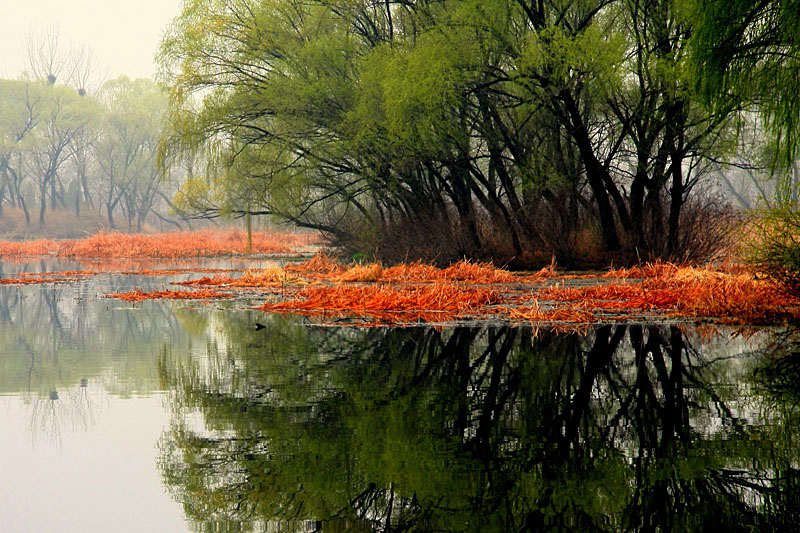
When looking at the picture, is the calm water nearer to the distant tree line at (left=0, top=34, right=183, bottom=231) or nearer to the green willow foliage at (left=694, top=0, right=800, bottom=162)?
the green willow foliage at (left=694, top=0, right=800, bottom=162)

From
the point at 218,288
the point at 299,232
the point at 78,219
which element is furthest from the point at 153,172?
the point at 218,288

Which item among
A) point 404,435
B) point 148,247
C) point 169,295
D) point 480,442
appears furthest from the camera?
point 148,247

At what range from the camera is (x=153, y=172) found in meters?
78.5

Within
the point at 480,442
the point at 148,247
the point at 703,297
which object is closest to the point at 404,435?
the point at 480,442

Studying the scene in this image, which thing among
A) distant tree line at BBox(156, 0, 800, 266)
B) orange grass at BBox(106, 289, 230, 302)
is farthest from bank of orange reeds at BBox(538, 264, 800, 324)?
orange grass at BBox(106, 289, 230, 302)

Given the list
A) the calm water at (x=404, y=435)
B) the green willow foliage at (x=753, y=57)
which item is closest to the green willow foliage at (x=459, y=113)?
the green willow foliage at (x=753, y=57)

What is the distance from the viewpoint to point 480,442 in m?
4.89

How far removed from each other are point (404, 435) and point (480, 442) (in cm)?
46

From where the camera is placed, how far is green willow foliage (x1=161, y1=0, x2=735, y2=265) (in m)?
19.6

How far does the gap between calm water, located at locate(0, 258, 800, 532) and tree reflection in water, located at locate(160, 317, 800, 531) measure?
0.6 inches

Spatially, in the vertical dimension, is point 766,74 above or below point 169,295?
above

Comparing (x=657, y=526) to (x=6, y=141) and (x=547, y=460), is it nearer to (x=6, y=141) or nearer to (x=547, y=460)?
→ (x=547, y=460)

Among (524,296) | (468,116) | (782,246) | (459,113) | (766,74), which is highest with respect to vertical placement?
(459,113)

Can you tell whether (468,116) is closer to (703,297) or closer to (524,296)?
(524,296)
